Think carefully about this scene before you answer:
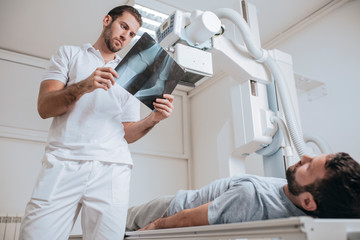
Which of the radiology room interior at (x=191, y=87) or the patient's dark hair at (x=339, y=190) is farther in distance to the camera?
the radiology room interior at (x=191, y=87)

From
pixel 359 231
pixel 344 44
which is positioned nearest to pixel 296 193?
pixel 359 231

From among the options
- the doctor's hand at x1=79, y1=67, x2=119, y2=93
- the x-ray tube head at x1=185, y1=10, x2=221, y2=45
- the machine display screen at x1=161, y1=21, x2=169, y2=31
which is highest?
the machine display screen at x1=161, y1=21, x2=169, y2=31

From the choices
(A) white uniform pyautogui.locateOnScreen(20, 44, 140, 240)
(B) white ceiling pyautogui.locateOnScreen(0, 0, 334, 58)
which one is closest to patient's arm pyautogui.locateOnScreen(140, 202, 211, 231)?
(A) white uniform pyautogui.locateOnScreen(20, 44, 140, 240)

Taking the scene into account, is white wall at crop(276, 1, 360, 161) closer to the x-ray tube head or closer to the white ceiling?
the white ceiling

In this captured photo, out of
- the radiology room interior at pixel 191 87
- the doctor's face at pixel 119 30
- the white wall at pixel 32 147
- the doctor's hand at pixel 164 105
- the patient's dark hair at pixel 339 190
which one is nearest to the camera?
the patient's dark hair at pixel 339 190

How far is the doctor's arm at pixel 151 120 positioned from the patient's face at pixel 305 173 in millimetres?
538

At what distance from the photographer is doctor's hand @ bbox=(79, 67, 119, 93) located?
1099mm

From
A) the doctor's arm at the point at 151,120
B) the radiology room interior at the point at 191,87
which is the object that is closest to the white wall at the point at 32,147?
the radiology room interior at the point at 191,87

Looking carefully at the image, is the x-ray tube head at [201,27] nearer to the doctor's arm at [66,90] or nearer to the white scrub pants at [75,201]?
the doctor's arm at [66,90]

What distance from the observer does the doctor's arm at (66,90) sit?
1.11 m

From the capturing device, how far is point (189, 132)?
4.20 meters

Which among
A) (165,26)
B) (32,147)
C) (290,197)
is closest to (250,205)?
(290,197)

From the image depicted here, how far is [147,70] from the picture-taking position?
48.8 inches

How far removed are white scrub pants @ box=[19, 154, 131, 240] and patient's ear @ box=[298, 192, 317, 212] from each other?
67 centimetres
